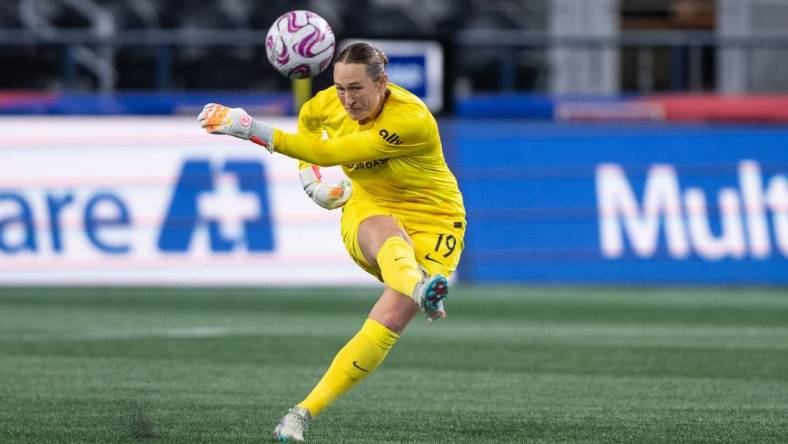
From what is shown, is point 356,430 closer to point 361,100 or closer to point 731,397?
point 361,100

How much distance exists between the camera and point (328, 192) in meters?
7.74

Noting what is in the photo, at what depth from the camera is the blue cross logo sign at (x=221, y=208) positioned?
55.9 ft

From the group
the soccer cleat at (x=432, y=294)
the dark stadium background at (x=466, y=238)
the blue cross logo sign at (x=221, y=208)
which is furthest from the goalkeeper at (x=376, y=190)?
the blue cross logo sign at (x=221, y=208)

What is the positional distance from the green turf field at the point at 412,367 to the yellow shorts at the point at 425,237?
2.62 ft

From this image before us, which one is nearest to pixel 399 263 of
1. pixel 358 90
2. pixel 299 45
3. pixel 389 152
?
pixel 389 152

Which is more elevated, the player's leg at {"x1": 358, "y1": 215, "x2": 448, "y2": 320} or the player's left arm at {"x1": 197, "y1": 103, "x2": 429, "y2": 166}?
the player's left arm at {"x1": 197, "y1": 103, "x2": 429, "y2": 166}

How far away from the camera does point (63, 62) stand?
2123 centimetres

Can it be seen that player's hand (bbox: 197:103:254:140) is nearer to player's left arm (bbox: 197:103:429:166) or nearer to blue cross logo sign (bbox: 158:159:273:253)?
player's left arm (bbox: 197:103:429:166)

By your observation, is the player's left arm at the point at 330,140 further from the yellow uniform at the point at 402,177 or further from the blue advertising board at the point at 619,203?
the blue advertising board at the point at 619,203

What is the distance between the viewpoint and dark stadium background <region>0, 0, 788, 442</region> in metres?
8.71

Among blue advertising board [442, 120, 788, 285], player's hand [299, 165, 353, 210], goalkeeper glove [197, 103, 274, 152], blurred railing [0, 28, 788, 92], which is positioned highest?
goalkeeper glove [197, 103, 274, 152]

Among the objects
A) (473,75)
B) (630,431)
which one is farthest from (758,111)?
(630,431)

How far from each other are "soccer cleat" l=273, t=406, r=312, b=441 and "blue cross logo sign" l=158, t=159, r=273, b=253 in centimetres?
1001

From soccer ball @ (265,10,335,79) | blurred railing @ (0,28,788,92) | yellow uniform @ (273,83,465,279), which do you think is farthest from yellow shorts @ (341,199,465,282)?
blurred railing @ (0,28,788,92)
